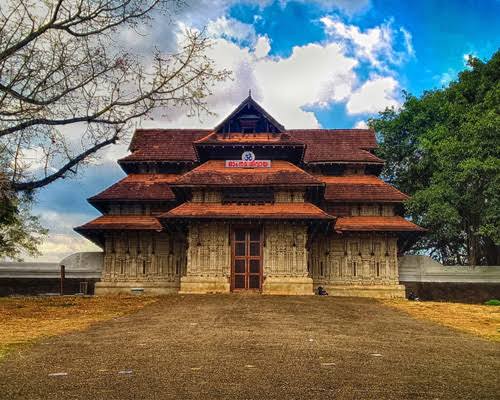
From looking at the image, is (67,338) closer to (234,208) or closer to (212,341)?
(212,341)

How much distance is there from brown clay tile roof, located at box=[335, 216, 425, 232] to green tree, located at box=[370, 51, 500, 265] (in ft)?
9.77

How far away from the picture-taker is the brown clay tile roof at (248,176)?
26.5m

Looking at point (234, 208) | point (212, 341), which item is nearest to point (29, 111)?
point (212, 341)

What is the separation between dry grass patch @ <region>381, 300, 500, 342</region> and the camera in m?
14.1

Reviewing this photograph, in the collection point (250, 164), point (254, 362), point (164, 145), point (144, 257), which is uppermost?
point (164, 145)

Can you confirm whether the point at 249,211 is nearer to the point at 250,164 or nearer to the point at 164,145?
the point at 250,164

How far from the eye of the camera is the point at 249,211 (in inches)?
1029

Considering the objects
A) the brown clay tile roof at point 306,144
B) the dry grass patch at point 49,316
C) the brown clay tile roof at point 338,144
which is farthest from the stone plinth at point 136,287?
the brown clay tile roof at point 338,144

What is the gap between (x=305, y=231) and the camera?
86.8 feet

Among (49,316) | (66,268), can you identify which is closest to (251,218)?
(49,316)

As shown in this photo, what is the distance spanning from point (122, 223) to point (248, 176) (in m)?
7.60

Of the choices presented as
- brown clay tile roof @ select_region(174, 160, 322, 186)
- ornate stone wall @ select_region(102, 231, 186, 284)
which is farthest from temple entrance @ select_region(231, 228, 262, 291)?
ornate stone wall @ select_region(102, 231, 186, 284)

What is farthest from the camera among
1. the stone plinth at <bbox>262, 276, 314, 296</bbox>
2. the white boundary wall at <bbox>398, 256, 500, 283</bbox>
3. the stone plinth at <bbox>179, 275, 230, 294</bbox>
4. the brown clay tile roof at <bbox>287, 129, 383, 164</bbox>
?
the brown clay tile roof at <bbox>287, 129, 383, 164</bbox>

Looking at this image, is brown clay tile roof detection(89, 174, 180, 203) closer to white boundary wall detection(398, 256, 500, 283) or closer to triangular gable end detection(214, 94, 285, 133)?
triangular gable end detection(214, 94, 285, 133)
